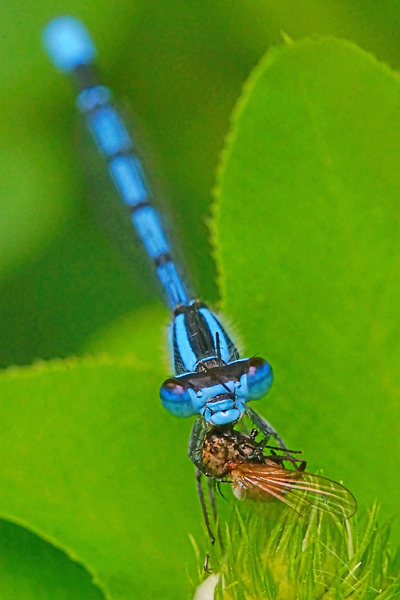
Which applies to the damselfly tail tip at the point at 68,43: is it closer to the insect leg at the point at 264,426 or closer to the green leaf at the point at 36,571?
the insect leg at the point at 264,426

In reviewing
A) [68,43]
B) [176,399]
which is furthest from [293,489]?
[68,43]

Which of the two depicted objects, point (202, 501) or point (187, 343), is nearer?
point (202, 501)

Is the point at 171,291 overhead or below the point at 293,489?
overhead

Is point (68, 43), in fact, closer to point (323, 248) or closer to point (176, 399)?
point (323, 248)

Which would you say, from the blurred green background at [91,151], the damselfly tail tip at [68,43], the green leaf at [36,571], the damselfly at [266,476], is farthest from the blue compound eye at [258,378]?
the damselfly tail tip at [68,43]

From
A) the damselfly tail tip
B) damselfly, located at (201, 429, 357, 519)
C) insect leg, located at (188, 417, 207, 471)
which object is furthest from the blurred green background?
damselfly, located at (201, 429, 357, 519)

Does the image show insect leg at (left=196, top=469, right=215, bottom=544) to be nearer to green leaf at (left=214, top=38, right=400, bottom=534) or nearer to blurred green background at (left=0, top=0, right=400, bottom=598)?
green leaf at (left=214, top=38, right=400, bottom=534)
